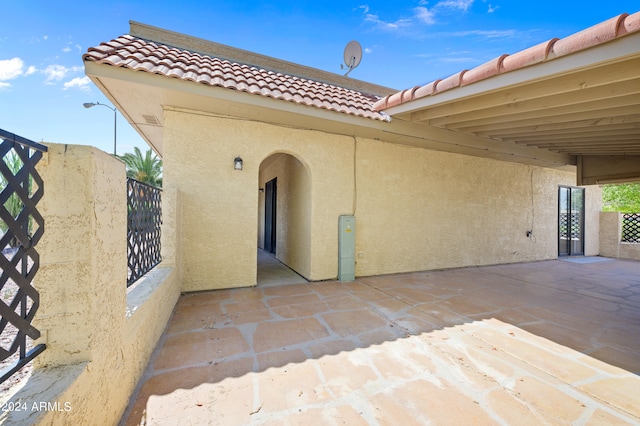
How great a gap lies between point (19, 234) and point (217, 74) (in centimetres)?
430

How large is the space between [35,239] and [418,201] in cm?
760

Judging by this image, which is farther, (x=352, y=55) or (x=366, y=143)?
(x=352, y=55)

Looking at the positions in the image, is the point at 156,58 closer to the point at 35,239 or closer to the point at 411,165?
the point at 35,239

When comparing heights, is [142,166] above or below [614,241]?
above

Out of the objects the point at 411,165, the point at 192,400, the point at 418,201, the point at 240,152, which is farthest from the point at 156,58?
the point at 418,201

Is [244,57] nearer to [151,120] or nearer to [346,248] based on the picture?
[151,120]

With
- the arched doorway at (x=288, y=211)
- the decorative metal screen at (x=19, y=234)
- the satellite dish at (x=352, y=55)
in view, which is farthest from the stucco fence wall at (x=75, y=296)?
the satellite dish at (x=352, y=55)

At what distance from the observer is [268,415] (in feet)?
6.90

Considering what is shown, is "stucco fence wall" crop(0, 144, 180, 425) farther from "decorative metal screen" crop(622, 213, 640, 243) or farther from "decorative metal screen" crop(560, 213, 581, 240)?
"decorative metal screen" crop(622, 213, 640, 243)

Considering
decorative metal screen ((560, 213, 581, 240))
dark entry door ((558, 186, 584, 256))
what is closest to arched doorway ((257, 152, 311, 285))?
dark entry door ((558, 186, 584, 256))

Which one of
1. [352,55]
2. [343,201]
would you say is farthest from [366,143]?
[352,55]

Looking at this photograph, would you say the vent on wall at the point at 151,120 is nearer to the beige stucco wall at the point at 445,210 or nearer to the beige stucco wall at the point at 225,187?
the beige stucco wall at the point at 225,187

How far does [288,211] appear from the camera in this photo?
315 inches

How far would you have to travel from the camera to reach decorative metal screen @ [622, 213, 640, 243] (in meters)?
11.1
